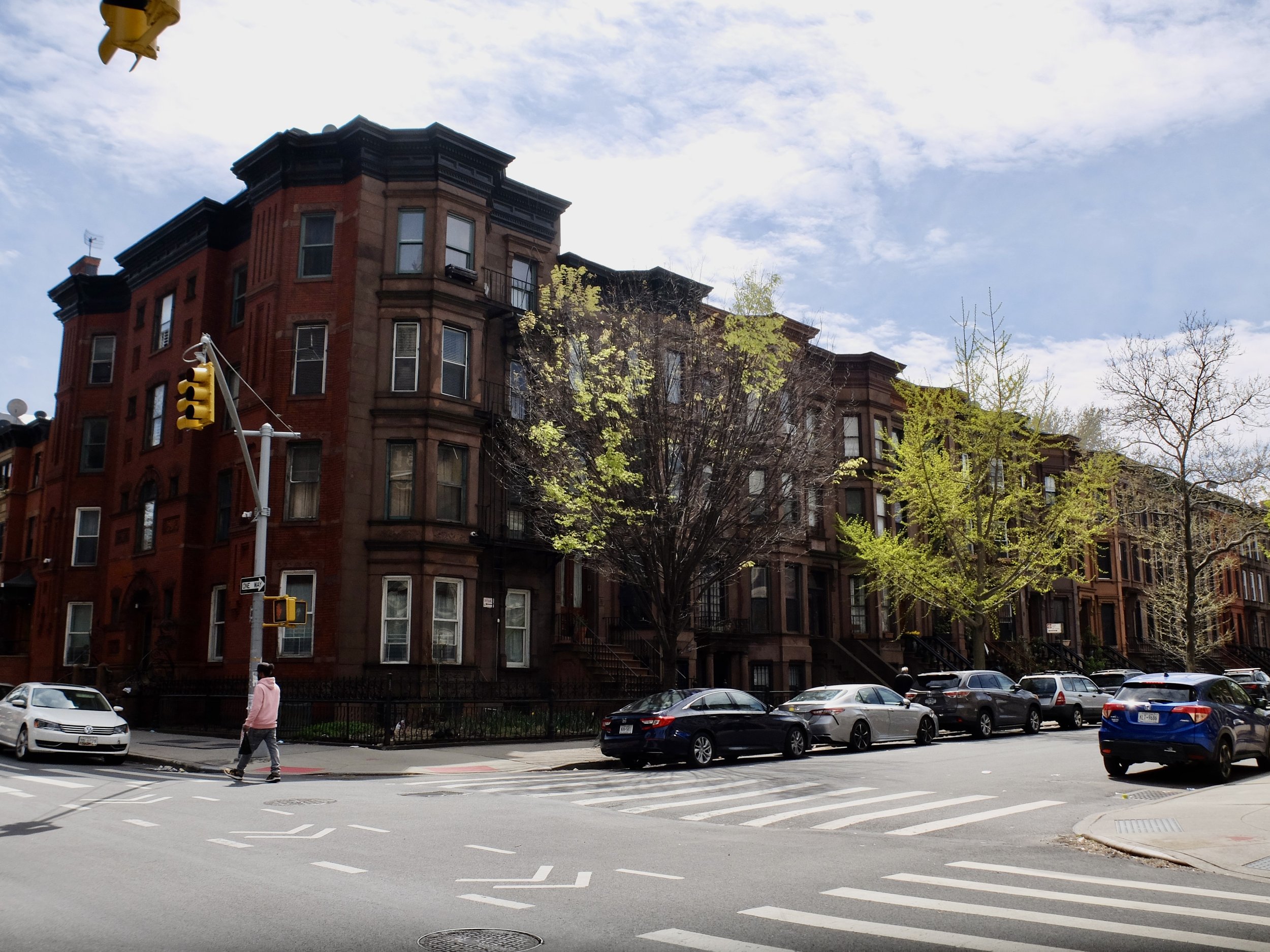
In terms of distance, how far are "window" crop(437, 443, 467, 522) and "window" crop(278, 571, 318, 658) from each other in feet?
12.3

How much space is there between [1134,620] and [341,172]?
4693cm

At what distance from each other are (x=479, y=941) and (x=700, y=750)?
13.3 meters

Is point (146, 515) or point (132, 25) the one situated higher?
point (146, 515)

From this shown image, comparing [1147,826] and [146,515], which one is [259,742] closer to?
[1147,826]

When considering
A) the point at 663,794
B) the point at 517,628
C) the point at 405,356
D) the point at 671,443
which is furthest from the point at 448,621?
the point at 663,794

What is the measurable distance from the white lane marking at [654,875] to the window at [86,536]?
33.3m

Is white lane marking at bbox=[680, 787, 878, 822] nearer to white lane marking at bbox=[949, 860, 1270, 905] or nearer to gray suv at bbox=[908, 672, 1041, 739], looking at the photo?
white lane marking at bbox=[949, 860, 1270, 905]

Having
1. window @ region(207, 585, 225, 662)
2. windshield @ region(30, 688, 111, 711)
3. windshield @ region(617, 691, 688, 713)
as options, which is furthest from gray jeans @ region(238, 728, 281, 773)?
window @ region(207, 585, 225, 662)

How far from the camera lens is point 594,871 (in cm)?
904

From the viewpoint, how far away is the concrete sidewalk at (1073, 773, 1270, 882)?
980 centimetres

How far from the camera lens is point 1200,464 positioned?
35219 mm

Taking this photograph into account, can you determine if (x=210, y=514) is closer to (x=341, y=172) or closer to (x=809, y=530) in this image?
(x=341, y=172)

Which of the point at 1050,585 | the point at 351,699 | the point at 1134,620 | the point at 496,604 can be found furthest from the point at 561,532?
the point at 1134,620

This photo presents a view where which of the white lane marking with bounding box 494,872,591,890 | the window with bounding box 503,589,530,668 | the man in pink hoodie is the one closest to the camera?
the white lane marking with bounding box 494,872,591,890
